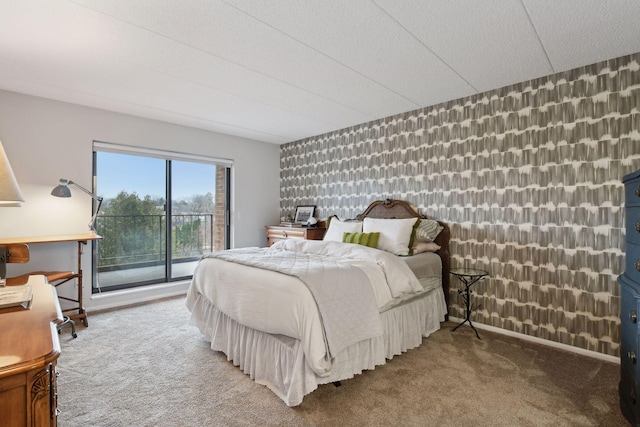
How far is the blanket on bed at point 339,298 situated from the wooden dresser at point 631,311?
140cm

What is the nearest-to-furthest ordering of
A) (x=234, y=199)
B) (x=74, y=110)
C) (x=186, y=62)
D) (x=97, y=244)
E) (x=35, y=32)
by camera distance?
(x=35, y=32) → (x=186, y=62) → (x=74, y=110) → (x=97, y=244) → (x=234, y=199)

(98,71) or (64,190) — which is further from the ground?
(98,71)

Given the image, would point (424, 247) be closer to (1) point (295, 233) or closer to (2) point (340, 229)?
(2) point (340, 229)

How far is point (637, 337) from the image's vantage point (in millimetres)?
1727

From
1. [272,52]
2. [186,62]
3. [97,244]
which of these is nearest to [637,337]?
[272,52]

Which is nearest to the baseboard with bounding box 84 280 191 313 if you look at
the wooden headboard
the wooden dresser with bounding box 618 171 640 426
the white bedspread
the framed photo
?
the white bedspread

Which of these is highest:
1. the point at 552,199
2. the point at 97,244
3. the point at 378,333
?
the point at 552,199

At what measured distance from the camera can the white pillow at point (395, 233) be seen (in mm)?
3447

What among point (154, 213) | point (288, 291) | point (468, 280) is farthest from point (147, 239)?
point (468, 280)

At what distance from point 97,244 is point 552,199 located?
4.95 meters

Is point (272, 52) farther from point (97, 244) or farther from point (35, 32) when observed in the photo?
point (97, 244)

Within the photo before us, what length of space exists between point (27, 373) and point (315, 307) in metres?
1.39

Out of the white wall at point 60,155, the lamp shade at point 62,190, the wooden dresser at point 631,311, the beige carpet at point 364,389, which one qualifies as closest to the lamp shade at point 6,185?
the beige carpet at point 364,389

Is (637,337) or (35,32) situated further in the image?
(35,32)
